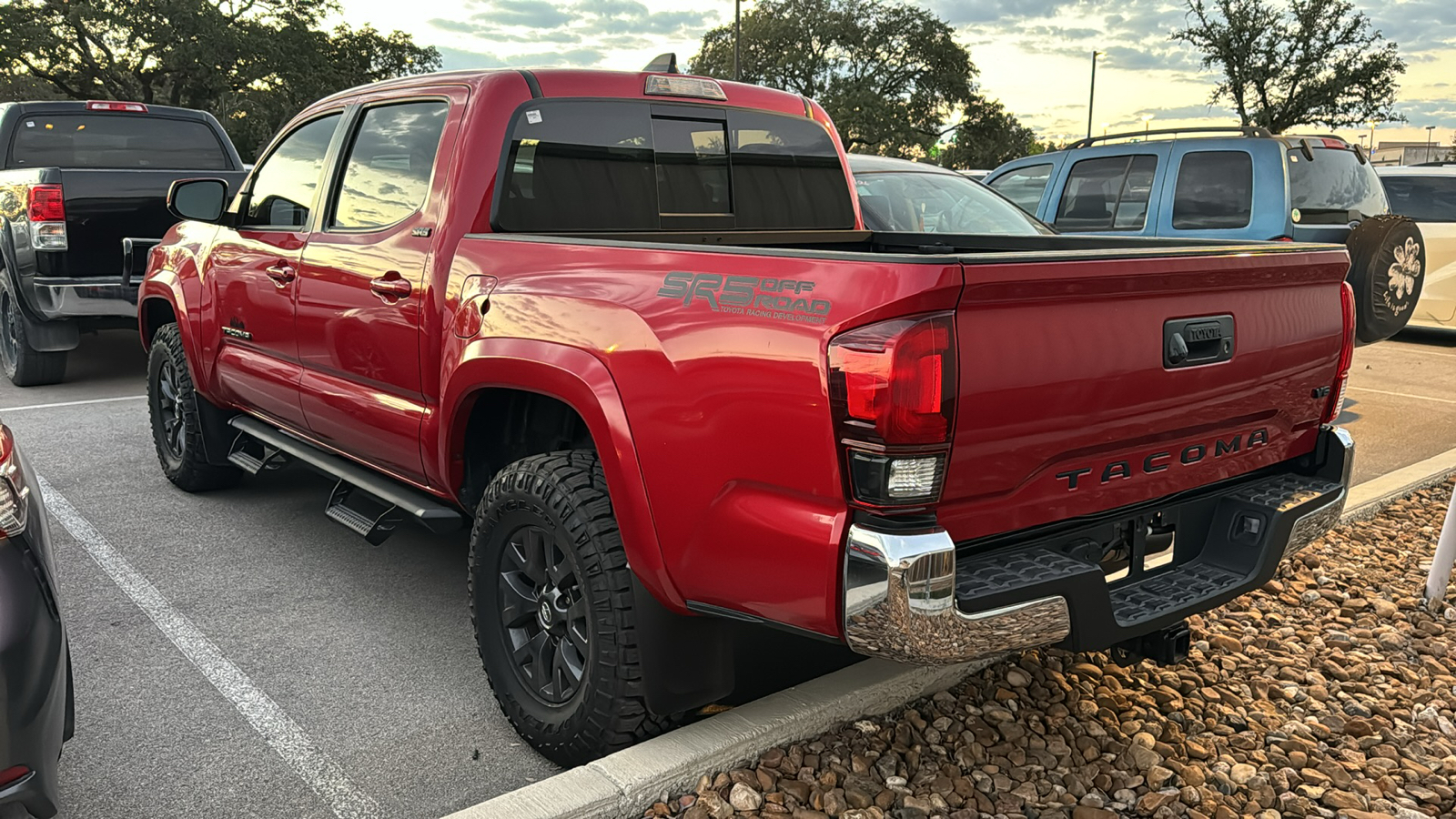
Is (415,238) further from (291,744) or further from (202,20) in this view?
(202,20)

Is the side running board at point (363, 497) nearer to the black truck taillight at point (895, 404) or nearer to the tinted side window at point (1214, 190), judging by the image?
the black truck taillight at point (895, 404)

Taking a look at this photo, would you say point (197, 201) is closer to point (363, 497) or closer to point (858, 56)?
point (363, 497)

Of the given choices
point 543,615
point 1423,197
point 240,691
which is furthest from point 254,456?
point 1423,197

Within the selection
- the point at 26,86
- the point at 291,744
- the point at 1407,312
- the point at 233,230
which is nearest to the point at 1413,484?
the point at 1407,312

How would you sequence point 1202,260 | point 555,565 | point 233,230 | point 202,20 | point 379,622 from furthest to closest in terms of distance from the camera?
point 202,20 → point 233,230 → point 379,622 → point 555,565 → point 1202,260

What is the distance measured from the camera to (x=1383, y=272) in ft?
21.5

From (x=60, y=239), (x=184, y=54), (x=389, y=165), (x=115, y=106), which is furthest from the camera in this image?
(x=184, y=54)

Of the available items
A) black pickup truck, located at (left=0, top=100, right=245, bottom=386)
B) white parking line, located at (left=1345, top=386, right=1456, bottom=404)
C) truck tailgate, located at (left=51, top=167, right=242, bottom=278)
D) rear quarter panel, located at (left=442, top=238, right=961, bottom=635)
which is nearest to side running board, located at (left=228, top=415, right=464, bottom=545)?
rear quarter panel, located at (left=442, top=238, right=961, bottom=635)

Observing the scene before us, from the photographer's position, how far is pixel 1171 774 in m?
2.87

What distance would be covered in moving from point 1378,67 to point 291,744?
39.6 m

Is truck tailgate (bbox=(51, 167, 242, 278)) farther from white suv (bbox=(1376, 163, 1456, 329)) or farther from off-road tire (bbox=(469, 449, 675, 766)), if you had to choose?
white suv (bbox=(1376, 163, 1456, 329))

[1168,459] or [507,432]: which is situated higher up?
[1168,459]

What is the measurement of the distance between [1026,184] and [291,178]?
706cm

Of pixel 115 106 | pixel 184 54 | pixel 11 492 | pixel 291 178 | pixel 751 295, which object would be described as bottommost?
pixel 11 492
